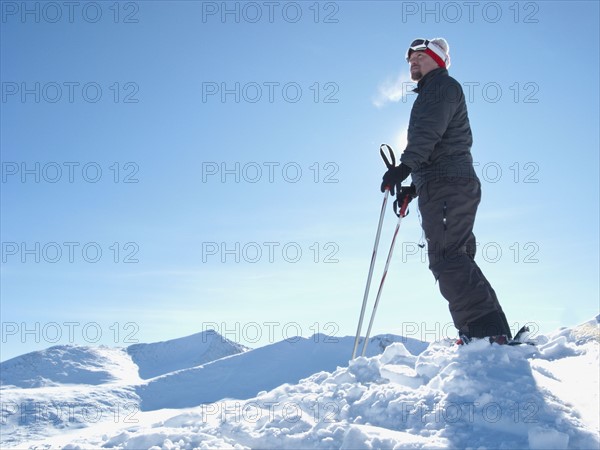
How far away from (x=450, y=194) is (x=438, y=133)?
24.2 inches

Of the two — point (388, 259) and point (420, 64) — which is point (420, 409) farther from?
point (420, 64)

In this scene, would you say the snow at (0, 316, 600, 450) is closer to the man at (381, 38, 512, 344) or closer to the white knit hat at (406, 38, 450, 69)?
the man at (381, 38, 512, 344)

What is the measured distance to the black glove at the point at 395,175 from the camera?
466 cm

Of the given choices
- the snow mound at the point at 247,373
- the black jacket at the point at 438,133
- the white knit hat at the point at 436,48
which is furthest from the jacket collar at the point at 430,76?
the snow mound at the point at 247,373

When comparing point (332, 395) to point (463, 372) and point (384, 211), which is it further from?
point (384, 211)

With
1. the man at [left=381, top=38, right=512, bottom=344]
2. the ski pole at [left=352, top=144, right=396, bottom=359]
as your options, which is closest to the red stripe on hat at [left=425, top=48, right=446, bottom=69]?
the man at [left=381, top=38, right=512, bottom=344]

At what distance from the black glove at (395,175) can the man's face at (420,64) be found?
3.79 feet

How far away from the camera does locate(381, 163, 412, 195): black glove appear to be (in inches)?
183

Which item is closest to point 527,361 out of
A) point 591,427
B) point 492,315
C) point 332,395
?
point 492,315

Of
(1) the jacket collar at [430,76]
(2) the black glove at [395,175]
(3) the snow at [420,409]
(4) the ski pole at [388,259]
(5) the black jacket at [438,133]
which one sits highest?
(1) the jacket collar at [430,76]

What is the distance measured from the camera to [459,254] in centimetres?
442

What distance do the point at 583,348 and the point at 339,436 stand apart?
2.77 meters

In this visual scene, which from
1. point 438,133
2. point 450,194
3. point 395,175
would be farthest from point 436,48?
point 450,194

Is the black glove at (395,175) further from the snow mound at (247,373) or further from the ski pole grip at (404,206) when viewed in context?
the snow mound at (247,373)
